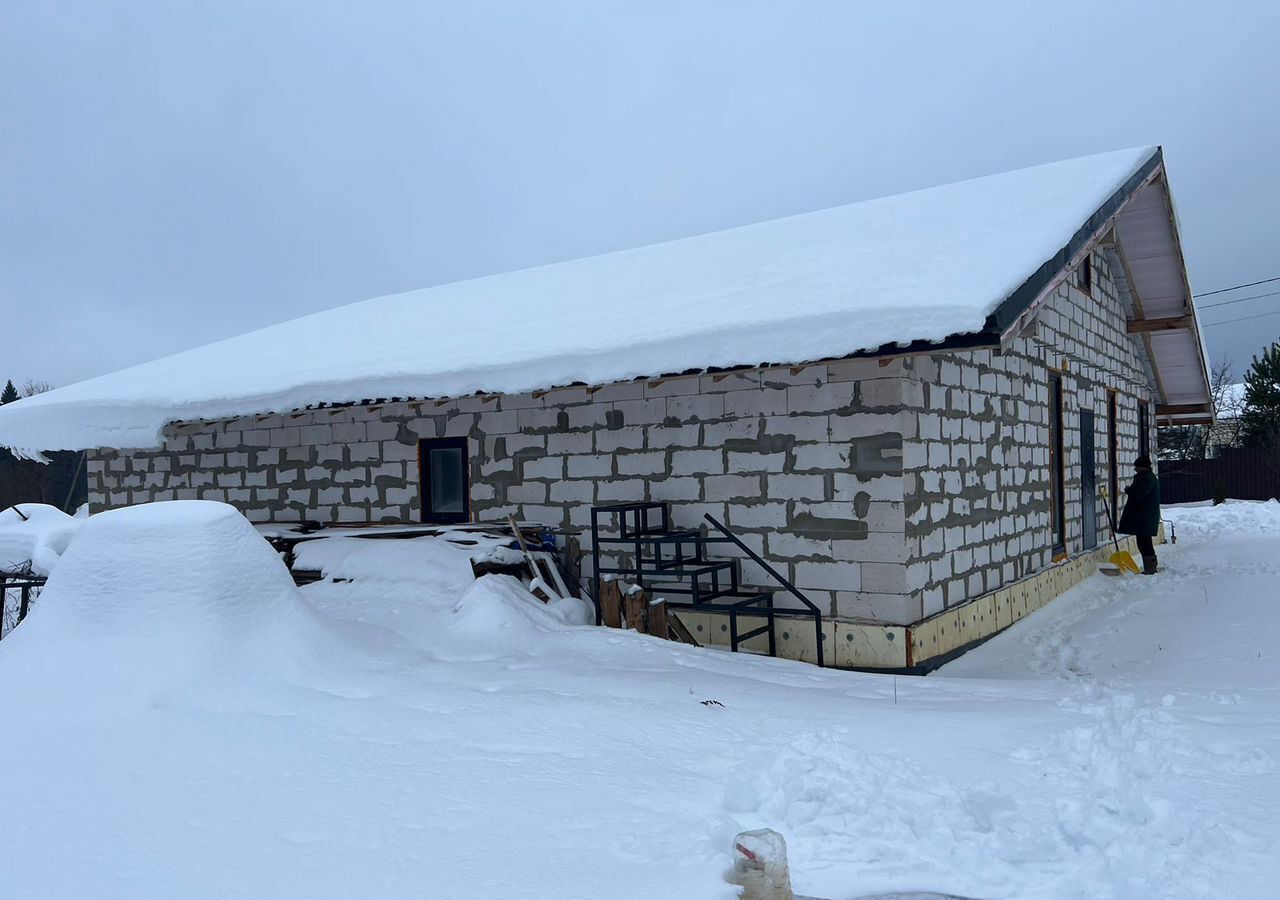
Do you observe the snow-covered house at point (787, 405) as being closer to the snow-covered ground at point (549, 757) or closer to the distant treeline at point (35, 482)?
the snow-covered ground at point (549, 757)

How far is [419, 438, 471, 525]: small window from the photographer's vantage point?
9.71 metres

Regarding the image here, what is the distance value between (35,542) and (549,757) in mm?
9011

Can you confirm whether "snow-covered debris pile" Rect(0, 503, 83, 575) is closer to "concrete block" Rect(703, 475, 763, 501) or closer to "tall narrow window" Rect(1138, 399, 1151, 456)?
"concrete block" Rect(703, 475, 763, 501)

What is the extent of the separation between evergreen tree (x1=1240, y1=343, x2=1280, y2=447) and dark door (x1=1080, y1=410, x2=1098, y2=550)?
19359 millimetres

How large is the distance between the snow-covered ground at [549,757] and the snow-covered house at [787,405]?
52.2 inches

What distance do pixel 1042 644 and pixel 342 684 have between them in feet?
20.4

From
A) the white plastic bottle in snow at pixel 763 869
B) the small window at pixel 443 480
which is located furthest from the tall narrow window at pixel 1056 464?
the white plastic bottle in snow at pixel 763 869

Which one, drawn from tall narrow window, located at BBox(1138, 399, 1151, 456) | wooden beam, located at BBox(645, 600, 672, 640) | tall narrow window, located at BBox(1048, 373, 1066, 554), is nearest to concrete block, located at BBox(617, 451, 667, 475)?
wooden beam, located at BBox(645, 600, 672, 640)

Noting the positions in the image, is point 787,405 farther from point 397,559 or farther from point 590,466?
point 397,559

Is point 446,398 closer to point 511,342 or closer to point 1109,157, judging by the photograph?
point 511,342

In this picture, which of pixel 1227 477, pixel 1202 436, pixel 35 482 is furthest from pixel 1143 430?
pixel 35 482

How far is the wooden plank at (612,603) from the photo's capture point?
25.5 feet

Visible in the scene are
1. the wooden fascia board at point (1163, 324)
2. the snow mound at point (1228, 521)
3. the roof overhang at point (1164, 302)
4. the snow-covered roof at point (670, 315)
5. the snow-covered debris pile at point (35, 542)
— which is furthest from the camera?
the snow mound at point (1228, 521)

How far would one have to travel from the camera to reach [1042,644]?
8.03 meters
